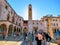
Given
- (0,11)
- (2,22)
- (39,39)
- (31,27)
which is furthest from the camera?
(31,27)

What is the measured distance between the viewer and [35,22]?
53.4 metres

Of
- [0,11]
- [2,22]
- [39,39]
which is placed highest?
[0,11]

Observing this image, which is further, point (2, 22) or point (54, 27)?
point (54, 27)

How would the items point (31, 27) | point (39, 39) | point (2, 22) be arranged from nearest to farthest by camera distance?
point (39, 39) < point (2, 22) < point (31, 27)

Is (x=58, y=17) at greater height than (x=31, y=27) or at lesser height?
greater

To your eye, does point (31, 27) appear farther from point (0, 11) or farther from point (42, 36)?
point (42, 36)

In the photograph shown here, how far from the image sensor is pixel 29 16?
5278cm

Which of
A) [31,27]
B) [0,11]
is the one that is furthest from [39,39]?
→ [31,27]

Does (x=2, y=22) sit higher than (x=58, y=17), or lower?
lower

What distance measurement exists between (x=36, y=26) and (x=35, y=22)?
201 centimetres

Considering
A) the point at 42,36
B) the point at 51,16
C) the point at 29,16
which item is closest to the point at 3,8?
the point at 42,36

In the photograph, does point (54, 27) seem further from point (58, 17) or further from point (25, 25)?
point (25, 25)

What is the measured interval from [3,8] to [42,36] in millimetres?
22882

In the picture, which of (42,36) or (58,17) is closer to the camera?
(42,36)
